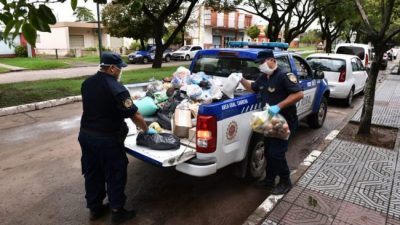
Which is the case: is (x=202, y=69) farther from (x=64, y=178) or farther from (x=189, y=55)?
(x=189, y=55)

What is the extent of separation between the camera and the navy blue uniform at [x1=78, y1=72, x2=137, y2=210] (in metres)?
3.13

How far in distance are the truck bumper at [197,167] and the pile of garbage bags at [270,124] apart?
0.69 meters

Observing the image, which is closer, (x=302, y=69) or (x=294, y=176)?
(x=294, y=176)

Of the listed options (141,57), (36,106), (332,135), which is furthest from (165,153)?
(141,57)

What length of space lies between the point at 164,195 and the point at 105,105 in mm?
1551

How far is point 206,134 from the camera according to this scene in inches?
135

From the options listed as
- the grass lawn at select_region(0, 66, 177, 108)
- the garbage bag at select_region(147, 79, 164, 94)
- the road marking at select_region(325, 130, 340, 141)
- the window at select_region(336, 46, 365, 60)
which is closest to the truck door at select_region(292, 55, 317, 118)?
the road marking at select_region(325, 130, 340, 141)

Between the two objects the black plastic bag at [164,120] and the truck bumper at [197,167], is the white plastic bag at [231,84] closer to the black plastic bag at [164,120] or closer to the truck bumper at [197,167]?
the black plastic bag at [164,120]

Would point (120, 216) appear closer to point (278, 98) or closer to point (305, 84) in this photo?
point (278, 98)

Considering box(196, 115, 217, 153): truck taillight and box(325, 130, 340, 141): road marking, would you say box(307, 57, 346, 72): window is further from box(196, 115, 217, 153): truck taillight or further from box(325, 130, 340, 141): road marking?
box(196, 115, 217, 153): truck taillight

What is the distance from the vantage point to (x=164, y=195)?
4.13 m

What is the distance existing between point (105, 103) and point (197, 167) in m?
1.13

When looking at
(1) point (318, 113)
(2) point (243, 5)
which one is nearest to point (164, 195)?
(1) point (318, 113)

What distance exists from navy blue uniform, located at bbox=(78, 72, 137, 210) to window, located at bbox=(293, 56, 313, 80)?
12.2ft
